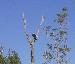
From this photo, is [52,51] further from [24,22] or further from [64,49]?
[24,22]

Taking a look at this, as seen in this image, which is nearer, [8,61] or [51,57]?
[8,61]

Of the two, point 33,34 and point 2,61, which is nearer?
point 33,34

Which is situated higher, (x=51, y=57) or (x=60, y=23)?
(x=60, y=23)

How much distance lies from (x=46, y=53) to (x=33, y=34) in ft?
114

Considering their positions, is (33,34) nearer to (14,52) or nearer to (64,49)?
(14,52)

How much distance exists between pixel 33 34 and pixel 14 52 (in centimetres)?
2931

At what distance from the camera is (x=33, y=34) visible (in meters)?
13.2

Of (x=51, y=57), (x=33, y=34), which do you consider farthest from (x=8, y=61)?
(x=33, y=34)

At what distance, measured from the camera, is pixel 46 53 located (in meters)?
47.9

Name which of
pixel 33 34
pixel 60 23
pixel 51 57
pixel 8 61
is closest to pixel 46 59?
pixel 51 57

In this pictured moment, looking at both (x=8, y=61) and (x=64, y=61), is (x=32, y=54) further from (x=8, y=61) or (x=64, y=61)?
(x=64, y=61)

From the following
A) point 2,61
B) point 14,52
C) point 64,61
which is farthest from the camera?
point 64,61

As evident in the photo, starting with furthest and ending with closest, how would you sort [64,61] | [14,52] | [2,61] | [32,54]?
[64,61] → [14,52] → [2,61] → [32,54]

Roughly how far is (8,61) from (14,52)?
8.30ft
